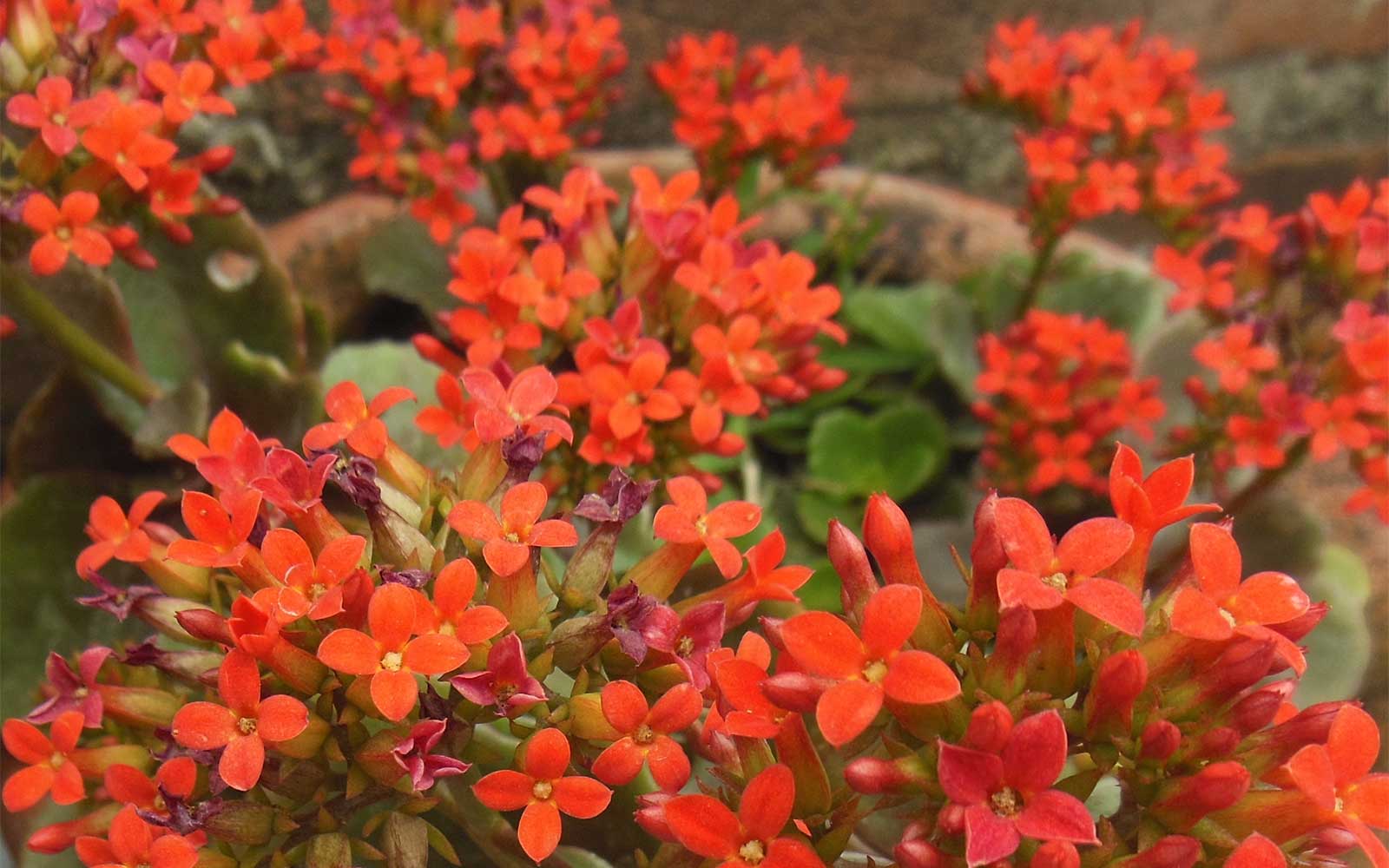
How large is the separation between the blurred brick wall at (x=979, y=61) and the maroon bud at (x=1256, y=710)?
4.20ft

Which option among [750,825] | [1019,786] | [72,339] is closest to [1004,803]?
[1019,786]

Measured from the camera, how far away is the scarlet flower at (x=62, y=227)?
69 cm

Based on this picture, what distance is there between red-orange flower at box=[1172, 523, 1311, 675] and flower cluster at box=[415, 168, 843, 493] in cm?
32

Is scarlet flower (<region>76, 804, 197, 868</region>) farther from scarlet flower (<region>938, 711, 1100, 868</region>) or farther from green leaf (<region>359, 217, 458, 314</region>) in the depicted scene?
green leaf (<region>359, 217, 458, 314</region>)

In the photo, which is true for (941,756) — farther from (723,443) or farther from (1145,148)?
(1145,148)

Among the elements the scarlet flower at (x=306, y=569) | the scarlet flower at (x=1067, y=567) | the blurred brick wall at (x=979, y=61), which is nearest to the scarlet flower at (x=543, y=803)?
the scarlet flower at (x=306, y=569)

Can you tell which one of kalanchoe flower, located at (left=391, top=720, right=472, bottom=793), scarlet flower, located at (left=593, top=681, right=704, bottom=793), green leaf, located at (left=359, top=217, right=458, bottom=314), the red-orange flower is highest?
the red-orange flower

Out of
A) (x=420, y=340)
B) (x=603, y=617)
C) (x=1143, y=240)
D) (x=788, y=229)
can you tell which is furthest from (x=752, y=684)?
(x=1143, y=240)

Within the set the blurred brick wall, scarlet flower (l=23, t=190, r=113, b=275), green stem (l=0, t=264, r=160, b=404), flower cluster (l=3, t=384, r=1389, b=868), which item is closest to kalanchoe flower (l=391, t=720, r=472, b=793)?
flower cluster (l=3, t=384, r=1389, b=868)

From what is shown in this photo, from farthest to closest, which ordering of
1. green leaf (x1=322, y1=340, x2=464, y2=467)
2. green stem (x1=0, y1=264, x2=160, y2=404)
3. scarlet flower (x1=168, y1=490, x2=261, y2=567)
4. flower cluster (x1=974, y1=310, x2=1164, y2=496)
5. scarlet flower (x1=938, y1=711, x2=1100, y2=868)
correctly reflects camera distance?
flower cluster (x1=974, y1=310, x2=1164, y2=496) → green leaf (x1=322, y1=340, x2=464, y2=467) → green stem (x1=0, y1=264, x2=160, y2=404) → scarlet flower (x1=168, y1=490, x2=261, y2=567) → scarlet flower (x1=938, y1=711, x2=1100, y2=868)

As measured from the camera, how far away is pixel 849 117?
167 centimetres

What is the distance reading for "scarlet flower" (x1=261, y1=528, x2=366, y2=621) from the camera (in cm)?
48

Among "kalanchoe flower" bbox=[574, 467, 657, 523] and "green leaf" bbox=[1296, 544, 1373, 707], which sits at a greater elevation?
"kalanchoe flower" bbox=[574, 467, 657, 523]

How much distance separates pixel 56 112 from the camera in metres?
0.70
